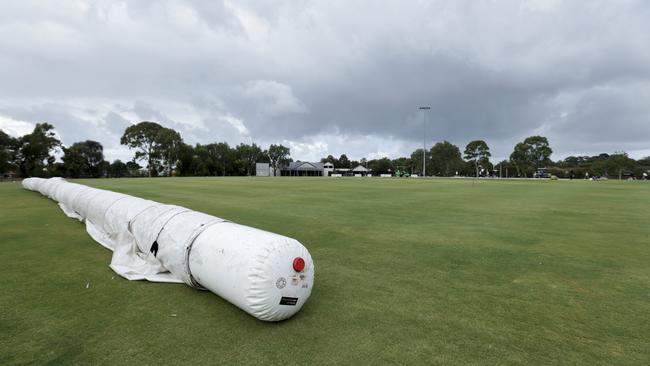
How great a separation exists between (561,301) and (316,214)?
9226mm

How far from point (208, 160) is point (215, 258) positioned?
10356cm

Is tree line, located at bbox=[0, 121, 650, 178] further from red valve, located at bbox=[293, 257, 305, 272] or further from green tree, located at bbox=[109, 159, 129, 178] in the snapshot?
red valve, located at bbox=[293, 257, 305, 272]

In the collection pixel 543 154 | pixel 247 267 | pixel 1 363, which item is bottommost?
pixel 1 363

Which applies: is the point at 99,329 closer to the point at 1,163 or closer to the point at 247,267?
the point at 247,267

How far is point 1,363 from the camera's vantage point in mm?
3354

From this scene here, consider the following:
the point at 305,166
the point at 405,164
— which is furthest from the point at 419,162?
the point at 305,166

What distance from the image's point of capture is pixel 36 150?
7150 centimetres

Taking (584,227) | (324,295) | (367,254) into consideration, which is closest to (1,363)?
(324,295)

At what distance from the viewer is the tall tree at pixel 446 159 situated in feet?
477

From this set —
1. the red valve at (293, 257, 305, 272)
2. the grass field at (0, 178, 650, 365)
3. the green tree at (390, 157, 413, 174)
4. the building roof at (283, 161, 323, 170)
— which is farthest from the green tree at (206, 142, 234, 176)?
the red valve at (293, 257, 305, 272)

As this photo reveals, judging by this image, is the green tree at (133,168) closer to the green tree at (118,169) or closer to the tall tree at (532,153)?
the green tree at (118,169)

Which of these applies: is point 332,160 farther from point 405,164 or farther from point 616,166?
point 616,166

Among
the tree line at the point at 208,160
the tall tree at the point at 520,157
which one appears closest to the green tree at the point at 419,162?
the tree line at the point at 208,160

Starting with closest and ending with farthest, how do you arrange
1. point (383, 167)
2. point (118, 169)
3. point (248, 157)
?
1. point (118, 169)
2. point (248, 157)
3. point (383, 167)
